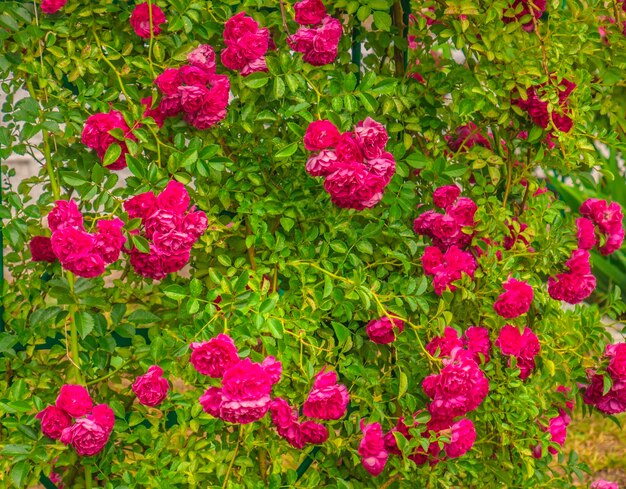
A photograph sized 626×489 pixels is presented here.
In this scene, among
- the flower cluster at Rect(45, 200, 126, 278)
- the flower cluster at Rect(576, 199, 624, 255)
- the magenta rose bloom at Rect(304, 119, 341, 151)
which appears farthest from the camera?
the flower cluster at Rect(576, 199, 624, 255)

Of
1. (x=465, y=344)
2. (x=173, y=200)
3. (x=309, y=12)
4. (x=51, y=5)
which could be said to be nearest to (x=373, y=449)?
(x=465, y=344)

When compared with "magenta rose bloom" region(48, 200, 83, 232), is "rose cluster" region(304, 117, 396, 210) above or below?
above

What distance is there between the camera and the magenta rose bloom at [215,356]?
1595 mm

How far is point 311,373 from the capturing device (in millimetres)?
1816

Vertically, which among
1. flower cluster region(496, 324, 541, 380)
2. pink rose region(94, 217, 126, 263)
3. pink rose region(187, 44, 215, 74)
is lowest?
flower cluster region(496, 324, 541, 380)

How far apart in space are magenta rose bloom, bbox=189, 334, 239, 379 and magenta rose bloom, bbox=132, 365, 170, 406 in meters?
0.18

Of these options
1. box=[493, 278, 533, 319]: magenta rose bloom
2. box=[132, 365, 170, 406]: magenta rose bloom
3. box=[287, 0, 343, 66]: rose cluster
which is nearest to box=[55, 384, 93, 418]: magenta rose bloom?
box=[132, 365, 170, 406]: magenta rose bloom

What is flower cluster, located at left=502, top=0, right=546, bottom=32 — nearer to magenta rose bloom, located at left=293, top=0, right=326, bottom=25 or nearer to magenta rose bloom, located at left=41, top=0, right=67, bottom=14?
magenta rose bloom, located at left=293, top=0, right=326, bottom=25

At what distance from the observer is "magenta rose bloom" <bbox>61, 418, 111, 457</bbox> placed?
169cm

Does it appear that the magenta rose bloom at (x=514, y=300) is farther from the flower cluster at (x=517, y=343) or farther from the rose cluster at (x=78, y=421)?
the rose cluster at (x=78, y=421)

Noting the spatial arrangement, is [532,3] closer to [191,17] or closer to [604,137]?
[604,137]

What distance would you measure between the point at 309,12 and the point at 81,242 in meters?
0.67

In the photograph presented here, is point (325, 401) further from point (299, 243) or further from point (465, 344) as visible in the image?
point (465, 344)

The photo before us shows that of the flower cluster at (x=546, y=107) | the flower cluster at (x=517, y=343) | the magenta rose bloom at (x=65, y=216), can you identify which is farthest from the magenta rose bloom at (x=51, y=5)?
Answer: the flower cluster at (x=517, y=343)
